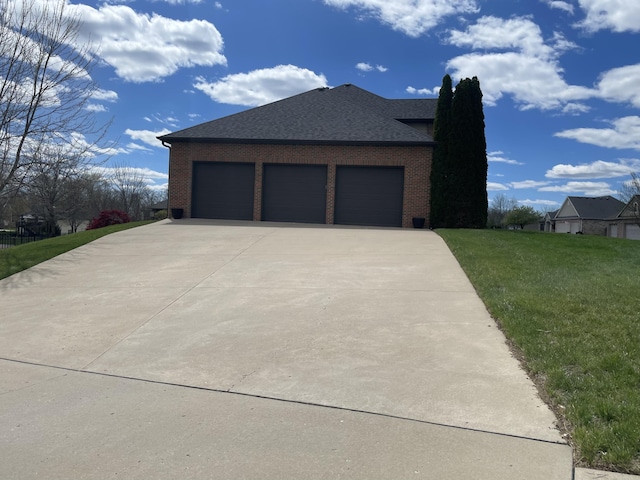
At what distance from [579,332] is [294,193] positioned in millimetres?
16265

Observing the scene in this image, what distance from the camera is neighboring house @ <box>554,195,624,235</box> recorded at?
56588 mm

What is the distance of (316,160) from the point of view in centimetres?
2062

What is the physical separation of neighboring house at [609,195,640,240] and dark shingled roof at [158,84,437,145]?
78.5ft

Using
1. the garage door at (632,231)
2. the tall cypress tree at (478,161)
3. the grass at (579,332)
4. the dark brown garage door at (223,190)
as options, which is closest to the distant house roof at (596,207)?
the garage door at (632,231)

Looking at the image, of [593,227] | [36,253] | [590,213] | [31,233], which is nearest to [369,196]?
[36,253]

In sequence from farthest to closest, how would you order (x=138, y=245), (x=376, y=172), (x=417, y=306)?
(x=376, y=172) → (x=138, y=245) → (x=417, y=306)

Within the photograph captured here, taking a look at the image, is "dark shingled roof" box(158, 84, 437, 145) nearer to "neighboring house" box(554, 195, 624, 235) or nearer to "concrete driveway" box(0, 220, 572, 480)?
"concrete driveway" box(0, 220, 572, 480)

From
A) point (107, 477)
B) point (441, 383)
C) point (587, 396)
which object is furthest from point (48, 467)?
point (587, 396)

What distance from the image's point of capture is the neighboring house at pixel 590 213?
2228 inches

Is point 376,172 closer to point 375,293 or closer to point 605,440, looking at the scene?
point 375,293

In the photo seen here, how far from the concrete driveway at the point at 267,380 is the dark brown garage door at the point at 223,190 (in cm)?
1112

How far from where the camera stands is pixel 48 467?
3451mm

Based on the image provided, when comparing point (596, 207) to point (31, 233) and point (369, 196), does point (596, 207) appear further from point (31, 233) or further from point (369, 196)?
point (31, 233)

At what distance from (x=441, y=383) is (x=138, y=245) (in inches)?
450
